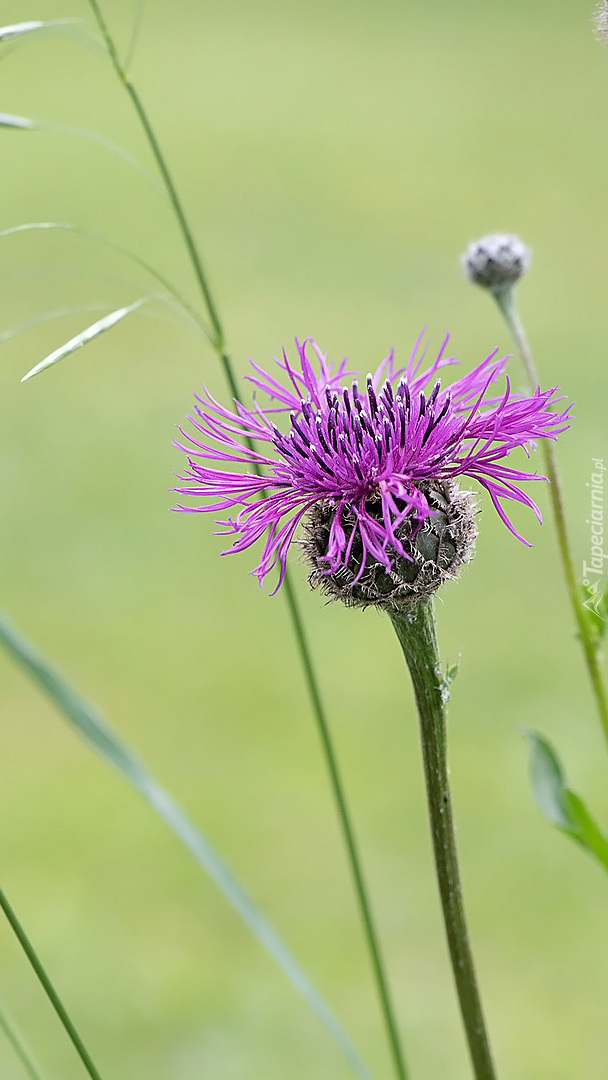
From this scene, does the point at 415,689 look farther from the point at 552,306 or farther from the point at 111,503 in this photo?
the point at 552,306

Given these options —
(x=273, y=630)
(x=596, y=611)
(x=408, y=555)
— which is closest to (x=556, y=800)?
(x=596, y=611)

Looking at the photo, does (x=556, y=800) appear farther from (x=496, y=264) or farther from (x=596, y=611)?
(x=496, y=264)

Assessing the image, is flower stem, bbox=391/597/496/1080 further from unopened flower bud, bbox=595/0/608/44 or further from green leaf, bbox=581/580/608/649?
unopened flower bud, bbox=595/0/608/44

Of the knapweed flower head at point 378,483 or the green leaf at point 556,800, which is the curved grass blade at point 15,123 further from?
the green leaf at point 556,800

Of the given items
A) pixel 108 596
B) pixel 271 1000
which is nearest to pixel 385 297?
pixel 108 596

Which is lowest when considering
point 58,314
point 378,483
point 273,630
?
point 378,483

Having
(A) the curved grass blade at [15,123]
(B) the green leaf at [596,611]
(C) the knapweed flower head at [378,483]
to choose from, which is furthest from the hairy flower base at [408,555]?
(A) the curved grass blade at [15,123]
